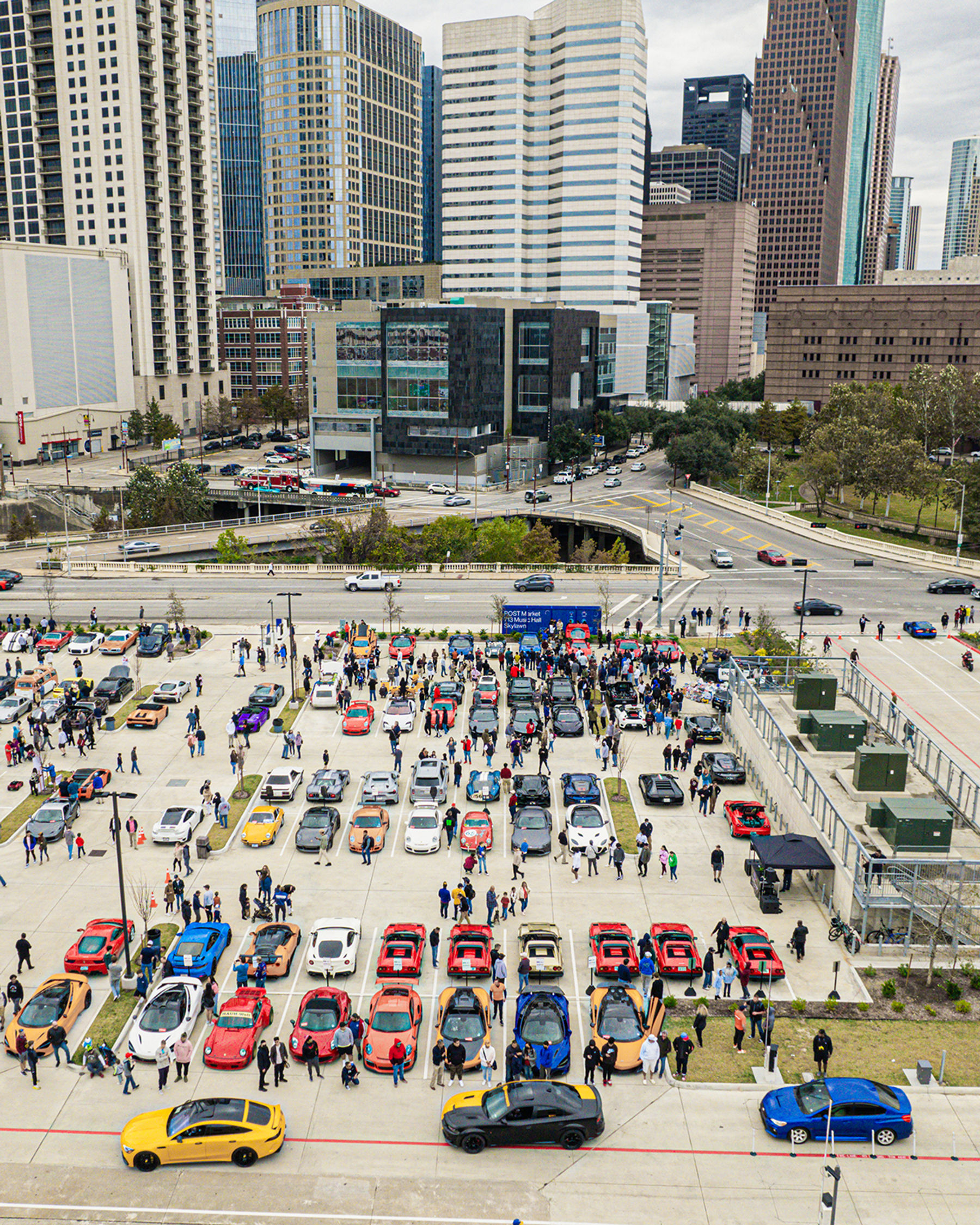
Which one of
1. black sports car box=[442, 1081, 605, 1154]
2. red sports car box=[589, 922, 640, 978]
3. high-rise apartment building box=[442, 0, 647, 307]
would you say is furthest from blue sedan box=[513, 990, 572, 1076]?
high-rise apartment building box=[442, 0, 647, 307]

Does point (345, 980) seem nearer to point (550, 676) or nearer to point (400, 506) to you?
point (550, 676)

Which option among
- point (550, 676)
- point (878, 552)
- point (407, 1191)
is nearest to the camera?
point (407, 1191)

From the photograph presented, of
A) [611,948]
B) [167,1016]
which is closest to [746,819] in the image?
[611,948]

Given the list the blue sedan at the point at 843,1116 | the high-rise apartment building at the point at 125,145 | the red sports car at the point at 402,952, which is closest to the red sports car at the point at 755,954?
the blue sedan at the point at 843,1116

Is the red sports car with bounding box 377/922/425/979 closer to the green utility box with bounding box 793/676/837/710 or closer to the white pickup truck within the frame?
the green utility box with bounding box 793/676/837/710

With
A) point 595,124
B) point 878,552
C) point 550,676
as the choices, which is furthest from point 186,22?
point 550,676

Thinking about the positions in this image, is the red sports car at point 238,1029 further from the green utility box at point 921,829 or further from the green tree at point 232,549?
the green tree at point 232,549

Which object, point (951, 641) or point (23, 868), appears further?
point (951, 641)
